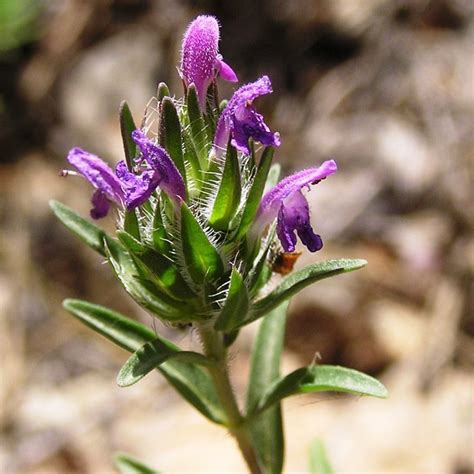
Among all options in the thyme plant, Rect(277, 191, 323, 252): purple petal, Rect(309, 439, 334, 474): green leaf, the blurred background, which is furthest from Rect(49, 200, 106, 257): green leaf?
the blurred background

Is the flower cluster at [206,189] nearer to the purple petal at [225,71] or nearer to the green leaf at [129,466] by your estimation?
the purple petal at [225,71]

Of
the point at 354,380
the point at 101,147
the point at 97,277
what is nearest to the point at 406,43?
the point at 101,147

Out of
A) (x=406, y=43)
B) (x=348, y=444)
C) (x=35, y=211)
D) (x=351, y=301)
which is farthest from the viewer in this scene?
(x=406, y=43)

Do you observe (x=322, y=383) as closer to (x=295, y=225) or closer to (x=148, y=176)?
(x=295, y=225)

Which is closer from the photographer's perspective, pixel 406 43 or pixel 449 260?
pixel 449 260

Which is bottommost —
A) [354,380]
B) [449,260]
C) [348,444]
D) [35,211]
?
[348,444]

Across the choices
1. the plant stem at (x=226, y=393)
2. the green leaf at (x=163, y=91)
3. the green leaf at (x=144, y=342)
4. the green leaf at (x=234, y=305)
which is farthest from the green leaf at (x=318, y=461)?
the green leaf at (x=163, y=91)

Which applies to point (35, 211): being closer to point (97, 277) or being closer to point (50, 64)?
point (97, 277)
